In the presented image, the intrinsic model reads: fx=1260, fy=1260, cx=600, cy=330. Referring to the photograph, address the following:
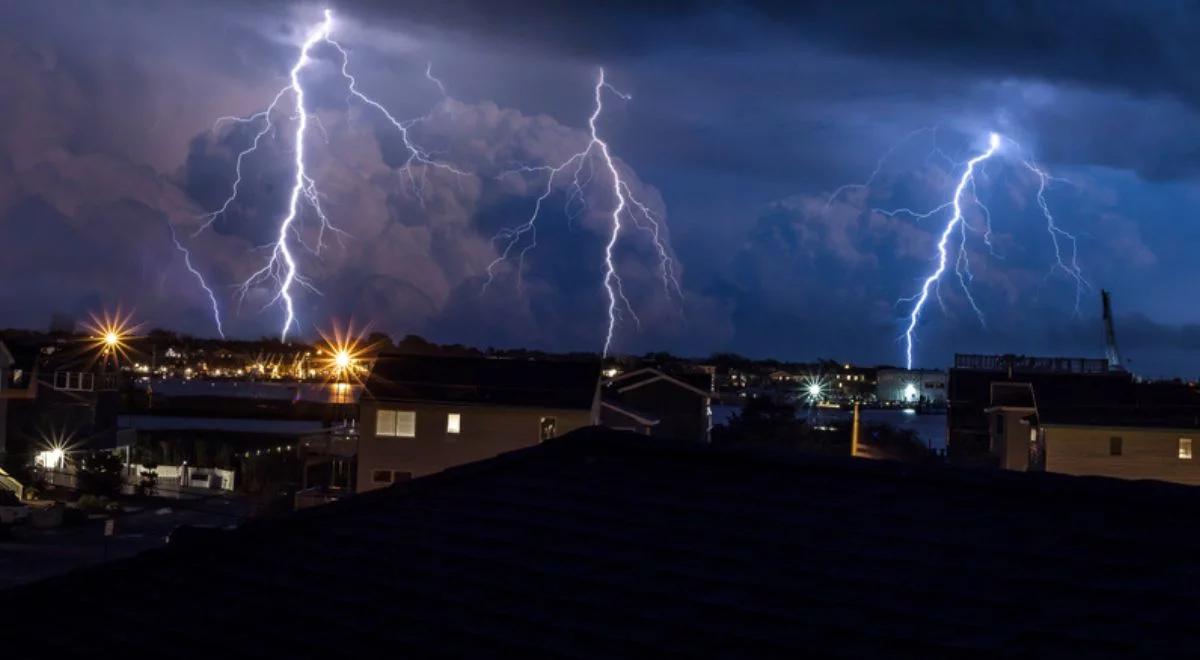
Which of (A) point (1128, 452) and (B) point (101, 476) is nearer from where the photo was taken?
(A) point (1128, 452)

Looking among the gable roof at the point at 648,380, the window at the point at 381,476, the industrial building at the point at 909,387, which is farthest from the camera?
the industrial building at the point at 909,387

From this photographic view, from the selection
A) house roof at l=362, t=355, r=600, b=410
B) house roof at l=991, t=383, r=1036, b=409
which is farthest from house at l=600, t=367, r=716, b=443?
house roof at l=991, t=383, r=1036, b=409

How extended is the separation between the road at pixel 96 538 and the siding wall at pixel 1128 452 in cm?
2048

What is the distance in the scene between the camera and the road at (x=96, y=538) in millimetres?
26328

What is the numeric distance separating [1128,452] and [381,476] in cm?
1837

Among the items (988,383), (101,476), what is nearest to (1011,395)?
(988,383)

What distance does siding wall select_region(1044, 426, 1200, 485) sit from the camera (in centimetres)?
3020

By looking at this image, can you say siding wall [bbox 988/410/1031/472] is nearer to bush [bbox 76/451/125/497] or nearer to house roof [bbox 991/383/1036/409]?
house roof [bbox 991/383/1036/409]

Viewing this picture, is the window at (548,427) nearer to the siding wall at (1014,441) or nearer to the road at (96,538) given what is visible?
the road at (96,538)

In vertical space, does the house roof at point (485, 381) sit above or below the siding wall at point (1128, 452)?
above

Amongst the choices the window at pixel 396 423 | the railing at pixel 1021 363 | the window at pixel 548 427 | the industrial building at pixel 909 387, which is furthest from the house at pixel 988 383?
the industrial building at pixel 909 387

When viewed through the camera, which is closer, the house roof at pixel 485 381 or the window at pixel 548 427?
the window at pixel 548 427

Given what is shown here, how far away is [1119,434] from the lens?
3070 centimetres

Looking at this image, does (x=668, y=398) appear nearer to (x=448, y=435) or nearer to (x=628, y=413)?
(x=628, y=413)
